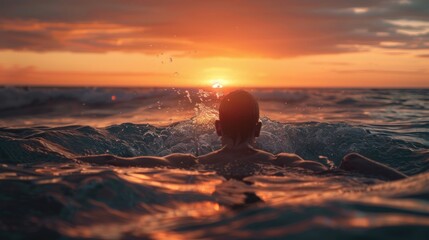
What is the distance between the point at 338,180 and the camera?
Answer: 436 centimetres

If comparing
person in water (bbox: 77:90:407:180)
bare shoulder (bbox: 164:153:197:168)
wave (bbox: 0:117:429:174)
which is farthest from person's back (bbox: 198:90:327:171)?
wave (bbox: 0:117:429:174)

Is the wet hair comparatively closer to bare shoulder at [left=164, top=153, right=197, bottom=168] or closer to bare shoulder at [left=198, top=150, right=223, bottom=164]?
bare shoulder at [left=198, top=150, right=223, bottom=164]

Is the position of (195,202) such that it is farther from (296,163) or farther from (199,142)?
(199,142)

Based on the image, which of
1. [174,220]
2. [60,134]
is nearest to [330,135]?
[60,134]

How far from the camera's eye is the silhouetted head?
16.4 ft

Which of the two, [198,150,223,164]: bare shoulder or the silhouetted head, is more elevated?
the silhouetted head

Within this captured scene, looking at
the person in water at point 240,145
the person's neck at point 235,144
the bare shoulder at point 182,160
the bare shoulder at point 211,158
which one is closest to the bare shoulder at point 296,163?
the person in water at point 240,145

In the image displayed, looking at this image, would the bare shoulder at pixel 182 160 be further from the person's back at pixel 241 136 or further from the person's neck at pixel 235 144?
the person's neck at pixel 235 144

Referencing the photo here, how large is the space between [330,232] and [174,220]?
119 cm

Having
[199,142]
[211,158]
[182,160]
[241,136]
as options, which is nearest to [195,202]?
[211,158]

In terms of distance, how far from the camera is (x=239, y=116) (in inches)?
196

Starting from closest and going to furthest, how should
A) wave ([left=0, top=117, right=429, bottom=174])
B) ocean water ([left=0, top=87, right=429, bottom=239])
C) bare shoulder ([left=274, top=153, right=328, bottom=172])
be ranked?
ocean water ([left=0, top=87, right=429, bottom=239]) < bare shoulder ([left=274, top=153, right=328, bottom=172]) < wave ([left=0, top=117, right=429, bottom=174])

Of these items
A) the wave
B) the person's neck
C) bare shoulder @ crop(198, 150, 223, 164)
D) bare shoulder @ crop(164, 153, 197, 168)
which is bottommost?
the wave

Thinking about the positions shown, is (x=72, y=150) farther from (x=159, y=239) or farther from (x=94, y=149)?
(x=159, y=239)
